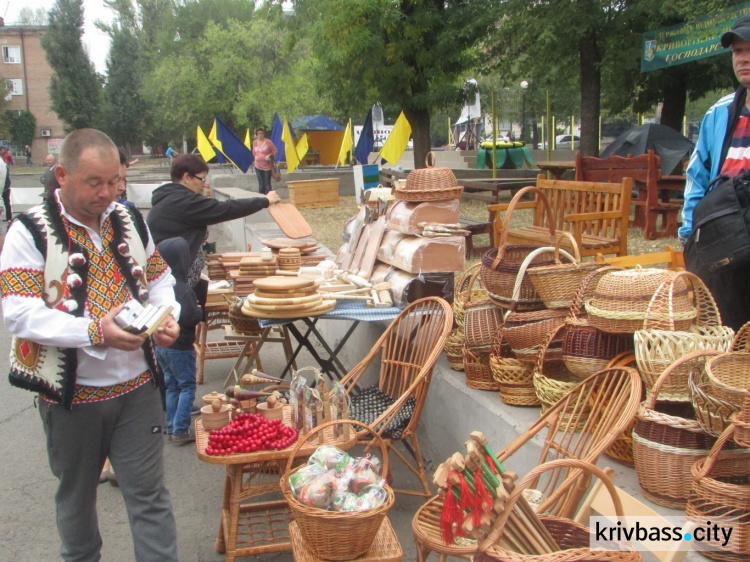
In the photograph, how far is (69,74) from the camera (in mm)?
51656

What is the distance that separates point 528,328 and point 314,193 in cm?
1289

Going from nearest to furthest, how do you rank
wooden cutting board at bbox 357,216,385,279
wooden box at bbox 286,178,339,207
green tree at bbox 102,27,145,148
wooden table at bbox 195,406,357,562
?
wooden table at bbox 195,406,357,562 < wooden cutting board at bbox 357,216,385,279 < wooden box at bbox 286,178,339,207 < green tree at bbox 102,27,145,148

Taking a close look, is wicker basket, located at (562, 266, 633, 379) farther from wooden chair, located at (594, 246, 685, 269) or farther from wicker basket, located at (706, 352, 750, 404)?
wooden chair, located at (594, 246, 685, 269)

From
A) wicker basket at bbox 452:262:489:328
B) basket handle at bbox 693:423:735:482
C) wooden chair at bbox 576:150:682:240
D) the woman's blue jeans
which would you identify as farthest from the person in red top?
basket handle at bbox 693:423:735:482

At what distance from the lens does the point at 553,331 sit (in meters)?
3.44

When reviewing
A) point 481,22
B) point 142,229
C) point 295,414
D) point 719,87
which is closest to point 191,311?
point 295,414

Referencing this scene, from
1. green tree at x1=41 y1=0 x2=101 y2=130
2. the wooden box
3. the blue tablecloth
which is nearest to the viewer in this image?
the blue tablecloth

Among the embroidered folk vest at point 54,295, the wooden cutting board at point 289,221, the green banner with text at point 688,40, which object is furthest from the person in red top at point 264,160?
the embroidered folk vest at point 54,295

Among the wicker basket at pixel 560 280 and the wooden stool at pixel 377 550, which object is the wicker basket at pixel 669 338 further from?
the wooden stool at pixel 377 550

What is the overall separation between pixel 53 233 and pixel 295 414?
4.74ft

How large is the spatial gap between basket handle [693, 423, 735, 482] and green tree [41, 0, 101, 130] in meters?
54.5

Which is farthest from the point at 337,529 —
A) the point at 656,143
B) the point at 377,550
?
the point at 656,143

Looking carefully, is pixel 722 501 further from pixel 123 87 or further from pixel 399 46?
pixel 123 87

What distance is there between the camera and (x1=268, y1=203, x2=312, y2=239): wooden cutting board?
612cm
